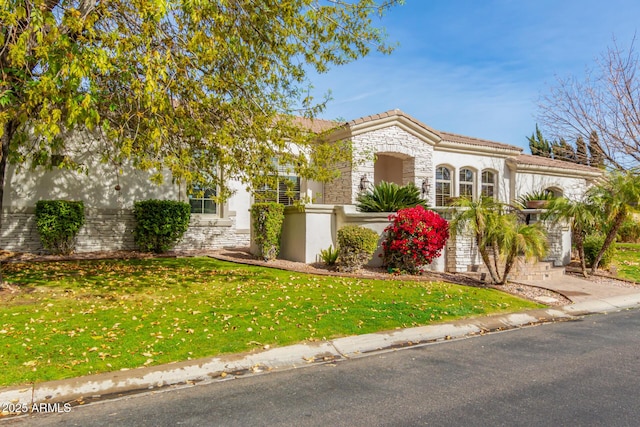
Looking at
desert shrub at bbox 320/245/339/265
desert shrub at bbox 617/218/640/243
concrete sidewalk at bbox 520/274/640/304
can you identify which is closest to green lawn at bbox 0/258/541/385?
desert shrub at bbox 320/245/339/265

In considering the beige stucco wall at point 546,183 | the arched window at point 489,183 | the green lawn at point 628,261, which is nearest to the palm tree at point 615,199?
the green lawn at point 628,261

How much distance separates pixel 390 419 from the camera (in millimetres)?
3859

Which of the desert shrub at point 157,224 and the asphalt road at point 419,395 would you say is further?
the desert shrub at point 157,224

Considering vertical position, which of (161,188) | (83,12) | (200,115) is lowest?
(161,188)

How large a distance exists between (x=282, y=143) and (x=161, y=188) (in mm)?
7857

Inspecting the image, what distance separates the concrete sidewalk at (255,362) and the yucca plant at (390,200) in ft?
16.4

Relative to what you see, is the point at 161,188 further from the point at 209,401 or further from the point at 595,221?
the point at 595,221

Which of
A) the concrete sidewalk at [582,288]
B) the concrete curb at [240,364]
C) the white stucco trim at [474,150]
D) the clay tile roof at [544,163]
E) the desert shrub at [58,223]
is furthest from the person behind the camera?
the clay tile roof at [544,163]

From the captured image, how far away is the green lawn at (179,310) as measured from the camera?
5.41m

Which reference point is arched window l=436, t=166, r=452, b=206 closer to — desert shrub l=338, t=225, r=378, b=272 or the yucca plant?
the yucca plant

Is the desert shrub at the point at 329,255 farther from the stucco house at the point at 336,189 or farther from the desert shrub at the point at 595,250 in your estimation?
the desert shrub at the point at 595,250

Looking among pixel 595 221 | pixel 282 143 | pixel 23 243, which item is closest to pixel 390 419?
pixel 282 143

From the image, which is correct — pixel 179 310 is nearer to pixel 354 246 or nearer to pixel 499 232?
pixel 354 246

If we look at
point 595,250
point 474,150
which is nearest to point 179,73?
point 595,250
